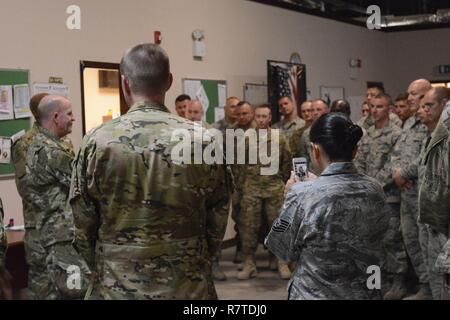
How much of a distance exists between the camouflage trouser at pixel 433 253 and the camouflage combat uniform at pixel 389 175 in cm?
76

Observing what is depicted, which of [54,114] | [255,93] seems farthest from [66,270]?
[255,93]

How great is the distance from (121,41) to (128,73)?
4.41 m

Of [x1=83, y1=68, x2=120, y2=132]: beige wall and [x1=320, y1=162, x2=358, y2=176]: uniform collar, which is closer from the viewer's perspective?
[x1=320, y1=162, x2=358, y2=176]: uniform collar

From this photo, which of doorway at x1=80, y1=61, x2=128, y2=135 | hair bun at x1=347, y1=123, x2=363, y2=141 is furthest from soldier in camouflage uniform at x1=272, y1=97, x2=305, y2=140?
hair bun at x1=347, y1=123, x2=363, y2=141

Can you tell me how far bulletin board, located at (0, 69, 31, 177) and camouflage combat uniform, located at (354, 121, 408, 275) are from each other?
9.60 ft

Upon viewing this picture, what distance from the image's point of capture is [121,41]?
6.31m

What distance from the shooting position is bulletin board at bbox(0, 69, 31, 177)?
5127 mm

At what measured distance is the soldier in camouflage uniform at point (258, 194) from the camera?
589cm

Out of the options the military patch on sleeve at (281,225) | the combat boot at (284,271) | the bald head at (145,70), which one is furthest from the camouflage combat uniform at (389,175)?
the bald head at (145,70)

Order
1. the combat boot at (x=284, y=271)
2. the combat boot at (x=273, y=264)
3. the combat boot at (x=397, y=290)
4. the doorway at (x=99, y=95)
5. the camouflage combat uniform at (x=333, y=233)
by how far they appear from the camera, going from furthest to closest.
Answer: the doorway at (x=99, y=95)
the combat boot at (x=273, y=264)
the combat boot at (x=284, y=271)
the combat boot at (x=397, y=290)
the camouflage combat uniform at (x=333, y=233)

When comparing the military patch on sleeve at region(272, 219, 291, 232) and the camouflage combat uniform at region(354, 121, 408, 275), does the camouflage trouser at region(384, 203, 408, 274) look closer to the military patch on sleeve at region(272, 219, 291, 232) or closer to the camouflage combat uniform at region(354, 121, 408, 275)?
the camouflage combat uniform at region(354, 121, 408, 275)

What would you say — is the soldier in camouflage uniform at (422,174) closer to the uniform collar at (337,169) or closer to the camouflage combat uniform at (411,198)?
the camouflage combat uniform at (411,198)

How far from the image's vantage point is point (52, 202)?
355cm

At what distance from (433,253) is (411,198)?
104 centimetres
